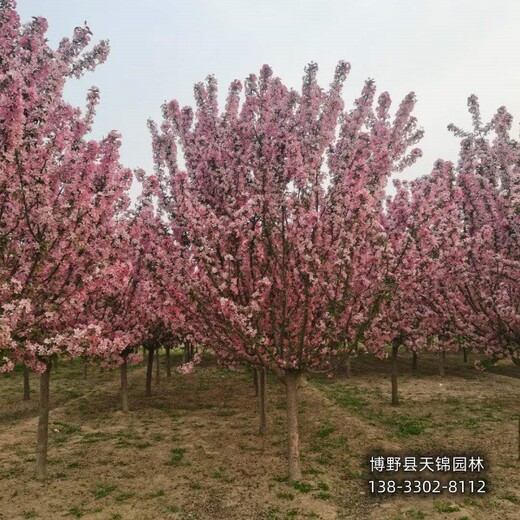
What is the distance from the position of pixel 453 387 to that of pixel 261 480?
1702cm

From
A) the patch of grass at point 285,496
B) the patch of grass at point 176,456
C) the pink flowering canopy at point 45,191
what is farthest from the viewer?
the patch of grass at point 176,456

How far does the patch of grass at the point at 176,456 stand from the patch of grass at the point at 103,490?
2105mm

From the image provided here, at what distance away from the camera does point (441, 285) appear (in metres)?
15.4

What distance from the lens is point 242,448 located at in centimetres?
1515

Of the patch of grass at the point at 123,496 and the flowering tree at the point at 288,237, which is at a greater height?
the flowering tree at the point at 288,237

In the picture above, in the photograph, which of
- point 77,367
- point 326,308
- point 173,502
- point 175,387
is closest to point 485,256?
point 326,308

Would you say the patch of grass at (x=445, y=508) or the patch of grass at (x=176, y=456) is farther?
the patch of grass at (x=176, y=456)

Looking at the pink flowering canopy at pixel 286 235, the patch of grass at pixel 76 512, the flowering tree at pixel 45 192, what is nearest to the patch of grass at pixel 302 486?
the pink flowering canopy at pixel 286 235

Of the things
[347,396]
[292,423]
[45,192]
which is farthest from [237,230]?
[347,396]

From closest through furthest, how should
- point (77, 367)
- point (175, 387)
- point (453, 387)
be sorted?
point (453, 387)
point (175, 387)
point (77, 367)

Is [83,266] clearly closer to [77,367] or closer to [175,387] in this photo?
[175,387]

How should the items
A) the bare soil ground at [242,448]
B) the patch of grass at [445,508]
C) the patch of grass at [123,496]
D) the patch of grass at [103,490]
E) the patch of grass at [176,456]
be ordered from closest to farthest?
the patch of grass at [445,508], the bare soil ground at [242,448], the patch of grass at [123,496], the patch of grass at [103,490], the patch of grass at [176,456]

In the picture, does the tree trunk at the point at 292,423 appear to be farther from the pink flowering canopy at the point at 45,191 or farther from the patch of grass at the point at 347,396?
the patch of grass at the point at 347,396

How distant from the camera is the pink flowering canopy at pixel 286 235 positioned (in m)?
10.8
